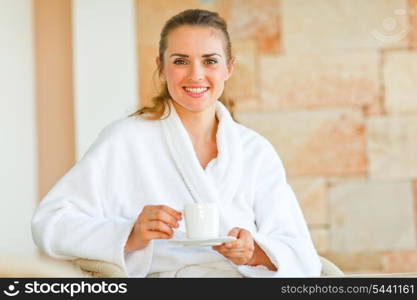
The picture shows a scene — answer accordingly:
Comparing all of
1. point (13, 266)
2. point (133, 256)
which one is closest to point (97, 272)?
point (133, 256)

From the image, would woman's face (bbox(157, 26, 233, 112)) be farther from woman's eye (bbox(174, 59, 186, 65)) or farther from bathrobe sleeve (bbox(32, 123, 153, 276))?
bathrobe sleeve (bbox(32, 123, 153, 276))

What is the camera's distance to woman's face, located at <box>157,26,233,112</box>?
1.89 meters

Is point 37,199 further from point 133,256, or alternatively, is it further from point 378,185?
point 133,256

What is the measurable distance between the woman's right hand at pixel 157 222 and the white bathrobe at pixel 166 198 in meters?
0.08

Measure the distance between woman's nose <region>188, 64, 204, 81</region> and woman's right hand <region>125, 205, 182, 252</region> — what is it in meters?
0.39

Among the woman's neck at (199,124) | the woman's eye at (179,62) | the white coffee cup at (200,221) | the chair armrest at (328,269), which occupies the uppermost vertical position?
the woman's eye at (179,62)

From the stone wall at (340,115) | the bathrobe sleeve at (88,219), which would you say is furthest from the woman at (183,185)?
the stone wall at (340,115)

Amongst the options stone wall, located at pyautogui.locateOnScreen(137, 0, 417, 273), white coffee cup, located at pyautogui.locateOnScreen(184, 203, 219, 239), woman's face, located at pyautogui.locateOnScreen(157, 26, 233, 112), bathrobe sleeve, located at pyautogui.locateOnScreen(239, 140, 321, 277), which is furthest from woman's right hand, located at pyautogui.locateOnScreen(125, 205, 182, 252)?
stone wall, located at pyautogui.locateOnScreen(137, 0, 417, 273)

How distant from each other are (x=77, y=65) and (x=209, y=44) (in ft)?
6.83

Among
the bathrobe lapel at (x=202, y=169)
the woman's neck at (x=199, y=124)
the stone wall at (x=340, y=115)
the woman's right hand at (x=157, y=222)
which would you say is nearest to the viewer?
the woman's right hand at (x=157, y=222)

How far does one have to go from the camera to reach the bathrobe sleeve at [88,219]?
170 centimetres

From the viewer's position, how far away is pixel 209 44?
6.29ft

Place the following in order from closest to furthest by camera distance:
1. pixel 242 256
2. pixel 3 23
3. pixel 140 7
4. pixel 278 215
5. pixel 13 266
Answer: pixel 13 266
pixel 242 256
pixel 278 215
pixel 3 23
pixel 140 7

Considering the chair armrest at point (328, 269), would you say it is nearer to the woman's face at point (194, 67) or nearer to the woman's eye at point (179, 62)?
the woman's face at point (194, 67)
